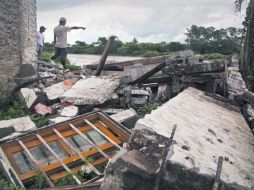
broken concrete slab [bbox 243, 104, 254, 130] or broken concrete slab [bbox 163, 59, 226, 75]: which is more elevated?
broken concrete slab [bbox 163, 59, 226, 75]

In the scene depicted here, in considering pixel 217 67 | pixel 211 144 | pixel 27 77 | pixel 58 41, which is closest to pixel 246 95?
pixel 217 67

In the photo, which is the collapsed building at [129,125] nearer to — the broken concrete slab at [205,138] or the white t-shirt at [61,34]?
the broken concrete slab at [205,138]

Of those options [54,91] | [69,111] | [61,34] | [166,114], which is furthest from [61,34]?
[166,114]

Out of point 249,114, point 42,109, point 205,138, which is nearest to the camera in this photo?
point 205,138

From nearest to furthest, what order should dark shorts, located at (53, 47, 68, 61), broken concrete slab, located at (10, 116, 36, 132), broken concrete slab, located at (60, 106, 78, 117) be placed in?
broken concrete slab, located at (10, 116, 36, 132) → broken concrete slab, located at (60, 106, 78, 117) → dark shorts, located at (53, 47, 68, 61)

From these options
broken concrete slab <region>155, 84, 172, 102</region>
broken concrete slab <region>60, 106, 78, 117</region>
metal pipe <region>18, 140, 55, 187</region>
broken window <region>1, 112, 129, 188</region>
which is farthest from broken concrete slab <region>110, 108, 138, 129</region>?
metal pipe <region>18, 140, 55, 187</region>

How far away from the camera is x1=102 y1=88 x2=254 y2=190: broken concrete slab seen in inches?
108

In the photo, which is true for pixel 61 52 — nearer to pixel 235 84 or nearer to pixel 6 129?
pixel 6 129

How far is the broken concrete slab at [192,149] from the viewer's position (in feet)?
8.98

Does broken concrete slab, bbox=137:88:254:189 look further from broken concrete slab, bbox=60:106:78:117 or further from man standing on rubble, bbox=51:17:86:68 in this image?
man standing on rubble, bbox=51:17:86:68

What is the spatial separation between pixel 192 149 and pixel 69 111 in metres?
3.71

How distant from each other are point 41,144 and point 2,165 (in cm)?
70

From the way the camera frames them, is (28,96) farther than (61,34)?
No

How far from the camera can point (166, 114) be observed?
14.0ft
